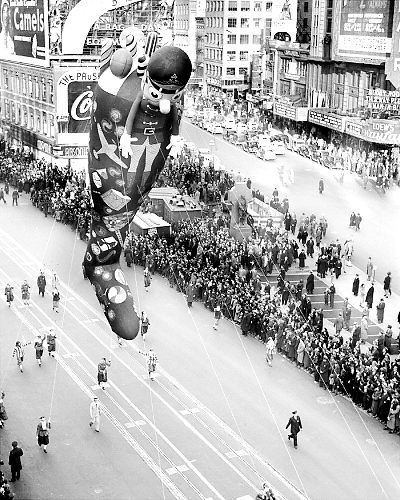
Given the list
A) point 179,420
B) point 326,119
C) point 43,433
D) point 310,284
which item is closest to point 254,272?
point 310,284

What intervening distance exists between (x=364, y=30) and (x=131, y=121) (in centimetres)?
5483

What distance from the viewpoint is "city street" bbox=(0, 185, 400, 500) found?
21391 millimetres

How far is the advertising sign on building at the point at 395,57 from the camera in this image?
58.2 meters

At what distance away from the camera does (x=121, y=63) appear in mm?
12320

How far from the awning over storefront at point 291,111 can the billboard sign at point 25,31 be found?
85.5ft

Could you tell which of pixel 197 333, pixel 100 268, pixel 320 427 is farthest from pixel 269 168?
pixel 100 268

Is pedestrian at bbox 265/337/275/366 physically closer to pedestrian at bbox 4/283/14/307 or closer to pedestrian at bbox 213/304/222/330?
pedestrian at bbox 213/304/222/330

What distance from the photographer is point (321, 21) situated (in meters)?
71.9

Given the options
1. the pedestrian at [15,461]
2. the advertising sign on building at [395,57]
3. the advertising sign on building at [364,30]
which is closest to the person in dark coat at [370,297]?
the pedestrian at [15,461]

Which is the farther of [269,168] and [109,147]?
[269,168]

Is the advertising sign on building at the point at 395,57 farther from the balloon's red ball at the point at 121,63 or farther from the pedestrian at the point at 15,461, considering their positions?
the balloon's red ball at the point at 121,63

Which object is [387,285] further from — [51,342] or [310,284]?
[51,342]

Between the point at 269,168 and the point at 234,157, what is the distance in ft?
17.0

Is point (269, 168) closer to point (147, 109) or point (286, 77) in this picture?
point (286, 77)
